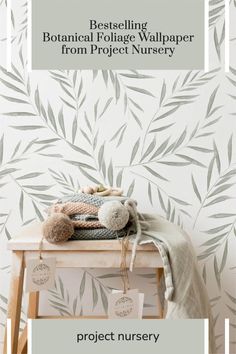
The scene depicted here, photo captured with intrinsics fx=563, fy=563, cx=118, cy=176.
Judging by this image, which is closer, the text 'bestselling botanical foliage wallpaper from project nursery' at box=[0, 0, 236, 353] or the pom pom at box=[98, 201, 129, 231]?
the pom pom at box=[98, 201, 129, 231]

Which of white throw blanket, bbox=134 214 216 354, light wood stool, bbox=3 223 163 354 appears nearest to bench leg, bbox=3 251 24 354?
light wood stool, bbox=3 223 163 354

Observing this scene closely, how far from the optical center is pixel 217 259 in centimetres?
185

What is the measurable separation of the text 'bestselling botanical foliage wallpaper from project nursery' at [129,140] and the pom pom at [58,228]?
439 mm

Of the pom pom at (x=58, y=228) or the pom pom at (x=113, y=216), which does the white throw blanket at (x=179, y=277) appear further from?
the pom pom at (x=58, y=228)

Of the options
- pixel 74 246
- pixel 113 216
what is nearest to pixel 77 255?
pixel 74 246

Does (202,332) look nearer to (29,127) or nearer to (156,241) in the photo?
(156,241)

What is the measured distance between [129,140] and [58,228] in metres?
0.54

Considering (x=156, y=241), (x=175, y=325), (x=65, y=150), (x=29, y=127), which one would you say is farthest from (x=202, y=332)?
(x=29, y=127)

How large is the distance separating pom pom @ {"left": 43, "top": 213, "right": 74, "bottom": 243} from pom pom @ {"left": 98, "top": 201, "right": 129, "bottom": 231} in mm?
83

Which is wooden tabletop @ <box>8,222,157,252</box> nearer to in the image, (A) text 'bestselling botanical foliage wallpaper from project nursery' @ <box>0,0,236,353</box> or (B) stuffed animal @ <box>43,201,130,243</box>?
(B) stuffed animal @ <box>43,201,130,243</box>

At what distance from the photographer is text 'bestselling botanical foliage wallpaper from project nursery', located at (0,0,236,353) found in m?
1.80

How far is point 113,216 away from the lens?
4.53 feet

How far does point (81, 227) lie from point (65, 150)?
445 millimetres

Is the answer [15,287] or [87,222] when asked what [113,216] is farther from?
[15,287]
